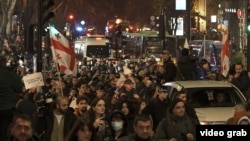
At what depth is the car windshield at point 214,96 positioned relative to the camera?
15797 millimetres

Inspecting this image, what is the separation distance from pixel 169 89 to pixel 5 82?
5353 millimetres

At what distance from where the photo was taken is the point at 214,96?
52.9ft

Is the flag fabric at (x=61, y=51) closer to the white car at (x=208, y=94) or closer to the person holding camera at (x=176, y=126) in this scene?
the white car at (x=208, y=94)

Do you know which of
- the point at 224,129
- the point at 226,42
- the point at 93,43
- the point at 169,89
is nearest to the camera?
the point at 224,129

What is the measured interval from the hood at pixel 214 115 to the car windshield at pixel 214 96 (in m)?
0.45

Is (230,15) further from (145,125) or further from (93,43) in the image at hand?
(145,125)

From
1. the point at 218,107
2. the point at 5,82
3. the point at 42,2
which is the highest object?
the point at 42,2

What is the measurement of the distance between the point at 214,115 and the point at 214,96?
4.36 ft

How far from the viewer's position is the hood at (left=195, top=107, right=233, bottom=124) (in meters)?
14.6

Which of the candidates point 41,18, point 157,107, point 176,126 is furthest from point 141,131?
point 41,18

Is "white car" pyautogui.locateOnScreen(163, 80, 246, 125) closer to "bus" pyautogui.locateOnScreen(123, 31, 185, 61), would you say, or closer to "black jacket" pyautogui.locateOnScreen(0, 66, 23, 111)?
"black jacket" pyautogui.locateOnScreen(0, 66, 23, 111)

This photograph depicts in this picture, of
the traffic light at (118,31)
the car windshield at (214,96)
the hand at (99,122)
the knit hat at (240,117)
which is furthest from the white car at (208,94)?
the traffic light at (118,31)

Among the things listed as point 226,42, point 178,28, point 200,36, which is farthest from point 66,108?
point 200,36

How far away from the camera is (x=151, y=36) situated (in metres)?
43.5
